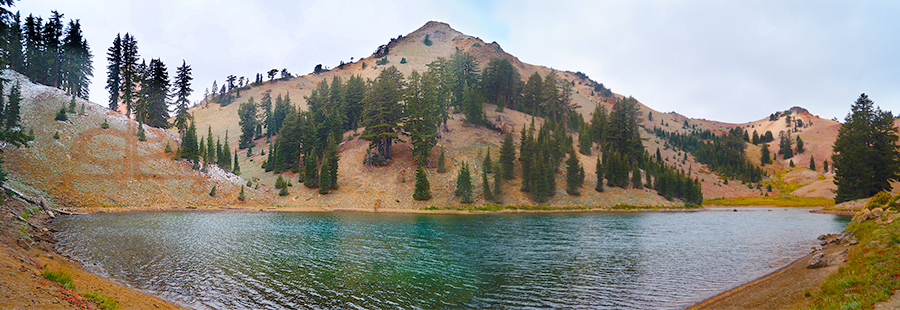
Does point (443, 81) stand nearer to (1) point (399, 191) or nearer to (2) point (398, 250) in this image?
(1) point (399, 191)

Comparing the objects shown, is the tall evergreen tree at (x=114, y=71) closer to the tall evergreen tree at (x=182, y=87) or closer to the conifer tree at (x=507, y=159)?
the tall evergreen tree at (x=182, y=87)

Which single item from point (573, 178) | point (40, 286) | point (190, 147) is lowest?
point (40, 286)

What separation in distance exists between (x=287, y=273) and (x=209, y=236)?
16841 millimetres

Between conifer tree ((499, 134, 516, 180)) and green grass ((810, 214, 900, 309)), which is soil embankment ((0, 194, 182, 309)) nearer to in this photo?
green grass ((810, 214, 900, 309))

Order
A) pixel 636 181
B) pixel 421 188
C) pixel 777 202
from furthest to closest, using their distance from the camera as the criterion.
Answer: pixel 777 202, pixel 636 181, pixel 421 188

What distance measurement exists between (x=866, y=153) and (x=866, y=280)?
87063 millimetres

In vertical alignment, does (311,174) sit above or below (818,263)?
above

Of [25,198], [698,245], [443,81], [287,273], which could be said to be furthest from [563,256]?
[443,81]

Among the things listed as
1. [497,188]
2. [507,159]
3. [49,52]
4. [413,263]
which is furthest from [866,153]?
[49,52]

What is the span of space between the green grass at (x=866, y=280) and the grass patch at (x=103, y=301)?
912 inches

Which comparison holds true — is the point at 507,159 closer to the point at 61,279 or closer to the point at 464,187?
the point at 464,187

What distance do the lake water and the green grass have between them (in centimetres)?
540

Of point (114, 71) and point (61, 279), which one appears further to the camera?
point (114, 71)

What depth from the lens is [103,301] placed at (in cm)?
1222
